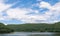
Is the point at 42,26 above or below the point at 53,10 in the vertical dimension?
below

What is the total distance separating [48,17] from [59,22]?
9.6 inches

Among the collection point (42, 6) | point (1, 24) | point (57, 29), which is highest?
point (42, 6)

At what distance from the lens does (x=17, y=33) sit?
3.40 m

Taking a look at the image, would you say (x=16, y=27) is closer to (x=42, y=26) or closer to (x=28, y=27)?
(x=28, y=27)

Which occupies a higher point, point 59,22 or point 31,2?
point 31,2

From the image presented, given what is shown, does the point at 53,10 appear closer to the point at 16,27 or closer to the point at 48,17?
the point at 48,17

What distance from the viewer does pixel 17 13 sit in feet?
11.1

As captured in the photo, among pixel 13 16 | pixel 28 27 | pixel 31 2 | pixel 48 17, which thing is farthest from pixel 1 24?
pixel 48 17

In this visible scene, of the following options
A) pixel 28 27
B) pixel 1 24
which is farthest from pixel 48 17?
pixel 1 24

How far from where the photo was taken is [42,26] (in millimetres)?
3320

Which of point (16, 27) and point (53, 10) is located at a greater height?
point (53, 10)

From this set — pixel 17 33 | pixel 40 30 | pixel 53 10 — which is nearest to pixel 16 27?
pixel 17 33

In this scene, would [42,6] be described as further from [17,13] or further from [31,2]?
[17,13]

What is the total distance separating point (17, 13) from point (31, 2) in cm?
36
